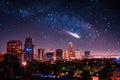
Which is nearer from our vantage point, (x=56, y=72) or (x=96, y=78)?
(x=96, y=78)

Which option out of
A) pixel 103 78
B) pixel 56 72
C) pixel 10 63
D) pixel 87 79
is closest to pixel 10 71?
pixel 10 63

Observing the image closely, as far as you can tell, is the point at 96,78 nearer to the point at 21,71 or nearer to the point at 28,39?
the point at 21,71

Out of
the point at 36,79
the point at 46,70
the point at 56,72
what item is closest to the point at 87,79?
the point at 36,79

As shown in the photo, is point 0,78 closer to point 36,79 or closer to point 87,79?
point 36,79

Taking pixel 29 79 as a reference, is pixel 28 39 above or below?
above

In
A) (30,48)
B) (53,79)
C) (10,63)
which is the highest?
(30,48)

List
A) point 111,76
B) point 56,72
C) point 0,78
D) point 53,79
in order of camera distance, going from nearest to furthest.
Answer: point 0,78 → point 111,76 → point 53,79 → point 56,72

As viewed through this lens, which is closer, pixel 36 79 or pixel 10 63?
pixel 36 79

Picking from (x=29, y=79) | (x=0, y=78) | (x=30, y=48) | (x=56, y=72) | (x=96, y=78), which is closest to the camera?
(x=0, y=78)

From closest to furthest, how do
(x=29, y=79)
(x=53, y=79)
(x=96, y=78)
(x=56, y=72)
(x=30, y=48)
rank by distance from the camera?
(x=29, y=79)
(x=96, y=78)
(x=53, y=79)
(x=56, y=72)
(x=30, y=48)
